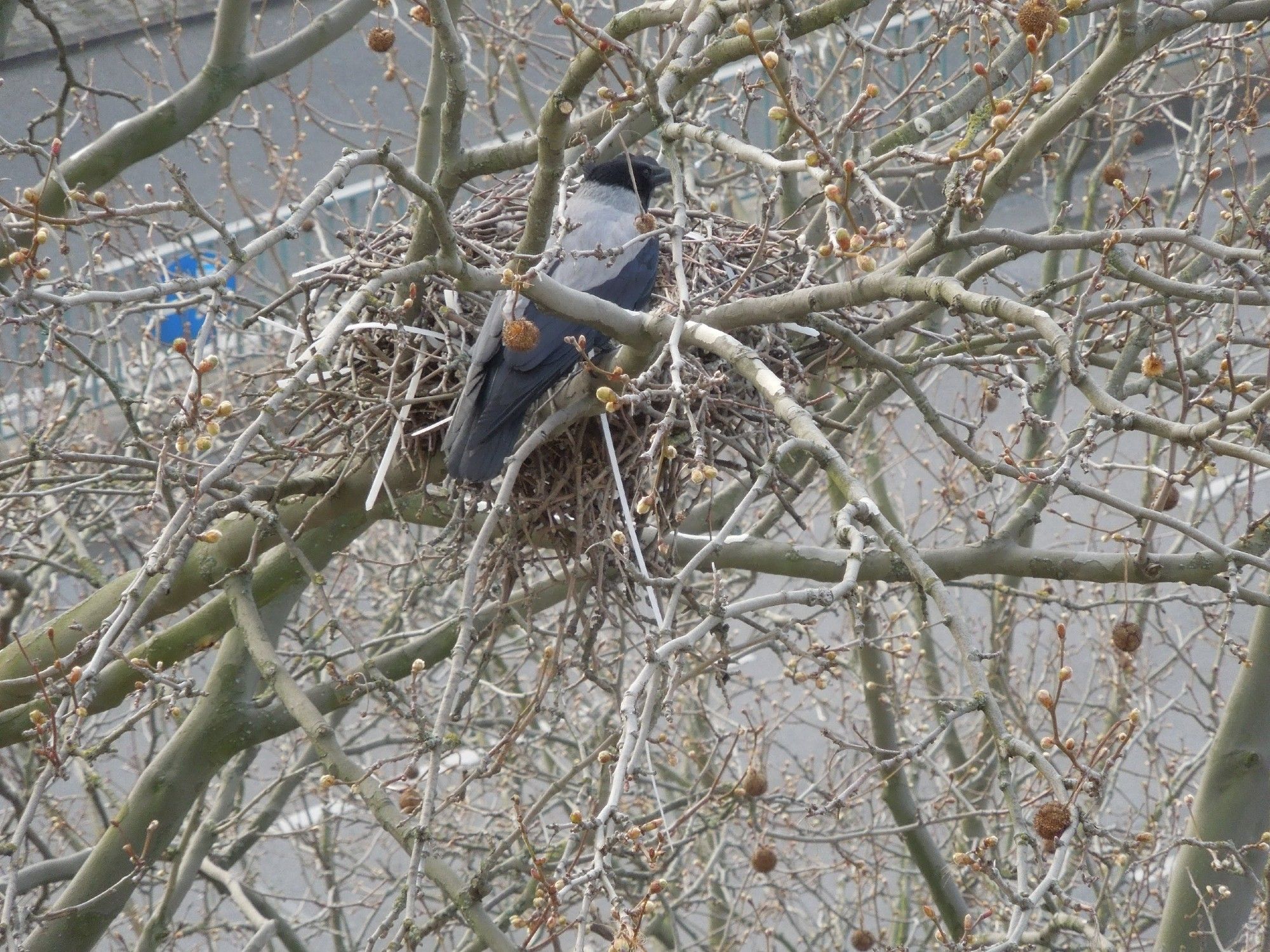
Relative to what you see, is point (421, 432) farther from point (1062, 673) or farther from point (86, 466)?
point (86, 466)

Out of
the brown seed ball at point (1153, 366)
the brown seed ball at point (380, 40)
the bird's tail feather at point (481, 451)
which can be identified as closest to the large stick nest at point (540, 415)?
the bird's tail feather at point (481, 451)

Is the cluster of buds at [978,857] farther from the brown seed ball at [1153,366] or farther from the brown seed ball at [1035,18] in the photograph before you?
the brown seed ball at [1035,18]

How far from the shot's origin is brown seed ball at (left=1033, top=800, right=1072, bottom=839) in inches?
67.2

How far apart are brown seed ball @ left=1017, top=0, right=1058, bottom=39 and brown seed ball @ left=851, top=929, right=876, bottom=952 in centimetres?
311

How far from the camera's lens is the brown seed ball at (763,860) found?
176 inches

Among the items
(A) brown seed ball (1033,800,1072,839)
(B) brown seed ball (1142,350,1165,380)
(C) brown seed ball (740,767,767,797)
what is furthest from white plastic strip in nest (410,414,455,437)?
(A) brown seed ball (1033,800,1072,839)

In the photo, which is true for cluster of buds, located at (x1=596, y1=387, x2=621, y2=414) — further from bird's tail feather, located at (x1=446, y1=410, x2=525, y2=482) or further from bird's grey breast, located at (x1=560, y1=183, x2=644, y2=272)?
bird's grey breast, located at (x1=560, y1=183, x2=644, y2=272)

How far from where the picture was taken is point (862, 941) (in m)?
4.43

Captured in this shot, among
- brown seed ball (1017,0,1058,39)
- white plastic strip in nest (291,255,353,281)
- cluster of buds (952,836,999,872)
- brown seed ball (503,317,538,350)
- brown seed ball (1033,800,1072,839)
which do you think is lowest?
brown seed ball (1033,800,1072,839)

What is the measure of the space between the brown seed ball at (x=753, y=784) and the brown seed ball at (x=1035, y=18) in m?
2.05

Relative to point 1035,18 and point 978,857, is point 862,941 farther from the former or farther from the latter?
point 1035,18

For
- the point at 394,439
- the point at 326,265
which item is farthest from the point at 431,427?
the point at 326,265

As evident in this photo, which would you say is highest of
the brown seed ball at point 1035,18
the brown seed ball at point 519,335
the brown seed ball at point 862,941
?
the brown seed ball at point 1035,18

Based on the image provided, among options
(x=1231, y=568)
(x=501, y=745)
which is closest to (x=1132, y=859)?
(x=1231, y=568)
